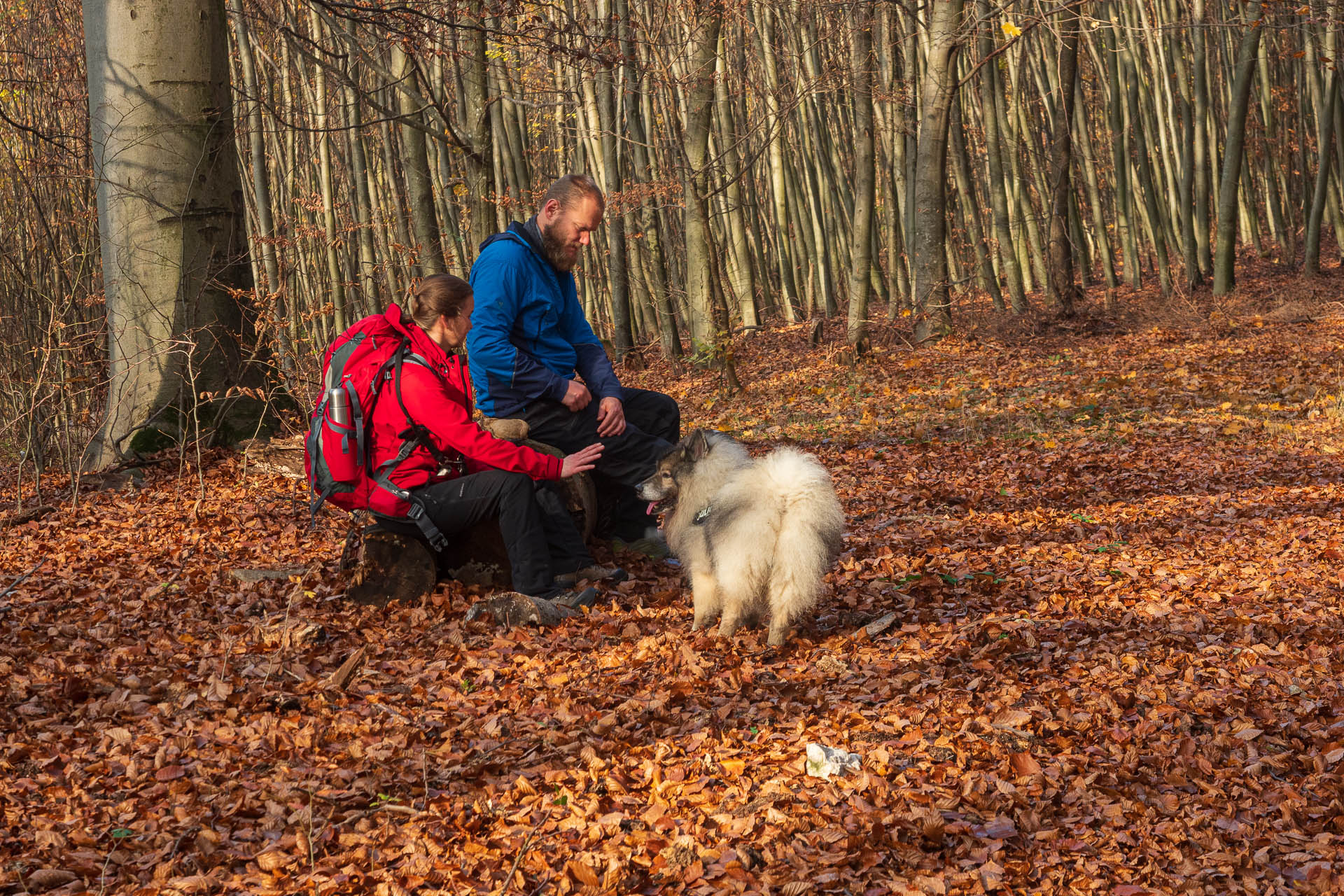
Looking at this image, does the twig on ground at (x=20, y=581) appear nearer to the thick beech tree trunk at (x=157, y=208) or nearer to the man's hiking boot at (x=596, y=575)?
the thick beech tree trunk at (x=157, y=208)

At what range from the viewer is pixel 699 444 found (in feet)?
16.3

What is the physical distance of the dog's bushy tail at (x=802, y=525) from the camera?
4543mm

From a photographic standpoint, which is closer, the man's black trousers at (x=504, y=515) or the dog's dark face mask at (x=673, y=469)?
the dog's dark face mask at (x=673, y=469)

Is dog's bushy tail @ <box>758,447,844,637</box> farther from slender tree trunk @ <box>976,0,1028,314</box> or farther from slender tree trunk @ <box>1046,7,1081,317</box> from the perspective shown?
slender tree trunk @ <box>976,0,1028,314</box>

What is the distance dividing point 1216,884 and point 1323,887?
0.92ft

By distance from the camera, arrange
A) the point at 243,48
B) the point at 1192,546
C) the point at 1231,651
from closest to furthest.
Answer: the point at 1231,651
the point at 1192,546
the point at 243,48

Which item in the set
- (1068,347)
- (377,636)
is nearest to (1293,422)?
(1068,347)

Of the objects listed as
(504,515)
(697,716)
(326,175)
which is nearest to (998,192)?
(326,175)

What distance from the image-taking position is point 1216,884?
2955mm

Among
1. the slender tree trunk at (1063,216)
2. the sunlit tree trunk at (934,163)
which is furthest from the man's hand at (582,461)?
the slender tree trunk at (1063,216)

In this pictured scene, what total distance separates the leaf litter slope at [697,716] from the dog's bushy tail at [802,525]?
0.42 meters

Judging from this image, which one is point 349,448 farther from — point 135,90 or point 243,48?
point 243,48

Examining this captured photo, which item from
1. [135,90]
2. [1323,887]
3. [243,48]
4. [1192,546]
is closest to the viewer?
[1323,887]

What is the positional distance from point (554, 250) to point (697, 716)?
10.1ft
